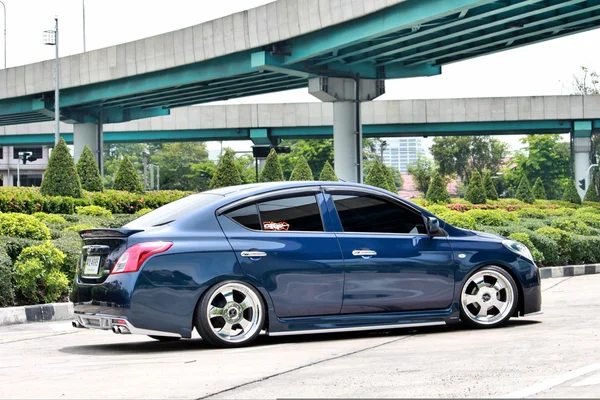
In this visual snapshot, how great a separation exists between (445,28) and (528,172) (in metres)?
77.6

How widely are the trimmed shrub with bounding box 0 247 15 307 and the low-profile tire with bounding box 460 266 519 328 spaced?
5541mm

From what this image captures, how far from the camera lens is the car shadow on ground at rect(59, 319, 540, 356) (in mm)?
8234

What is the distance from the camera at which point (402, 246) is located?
8875 mm

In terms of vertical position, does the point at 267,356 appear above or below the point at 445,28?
below

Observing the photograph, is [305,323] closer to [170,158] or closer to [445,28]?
[445,28]

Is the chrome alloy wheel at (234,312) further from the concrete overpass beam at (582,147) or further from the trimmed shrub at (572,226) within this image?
the concrete overpass beam at (582,147)

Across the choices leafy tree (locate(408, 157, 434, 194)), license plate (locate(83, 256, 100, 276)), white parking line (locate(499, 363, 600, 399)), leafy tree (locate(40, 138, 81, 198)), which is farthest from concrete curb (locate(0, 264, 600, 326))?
leafy tree (locate(408, 157, 434, 194))

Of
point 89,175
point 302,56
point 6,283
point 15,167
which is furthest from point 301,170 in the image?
point 15,167

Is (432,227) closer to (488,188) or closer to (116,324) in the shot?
(116,324)

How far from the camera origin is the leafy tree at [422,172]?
127250 mm

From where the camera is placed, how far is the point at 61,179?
105 ft

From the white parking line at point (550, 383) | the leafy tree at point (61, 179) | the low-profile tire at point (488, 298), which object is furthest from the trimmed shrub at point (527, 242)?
the leafy tree at point (61, 179)

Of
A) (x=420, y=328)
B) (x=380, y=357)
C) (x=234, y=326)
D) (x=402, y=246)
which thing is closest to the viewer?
(x=380, y=357)

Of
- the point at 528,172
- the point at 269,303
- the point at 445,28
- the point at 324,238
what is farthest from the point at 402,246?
the point at 528,172
